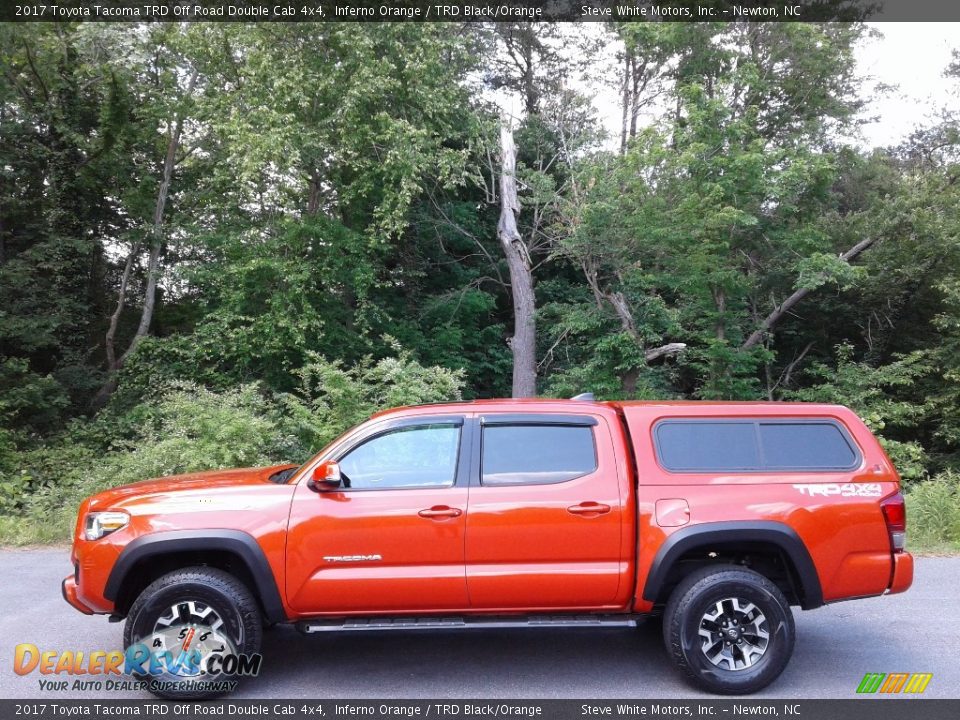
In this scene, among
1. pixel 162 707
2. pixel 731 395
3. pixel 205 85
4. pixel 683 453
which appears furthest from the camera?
pixel 205 85

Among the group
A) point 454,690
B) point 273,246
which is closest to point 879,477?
point 454,690

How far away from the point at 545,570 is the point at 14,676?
3.57m

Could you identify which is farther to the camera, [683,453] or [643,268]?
[643,268]

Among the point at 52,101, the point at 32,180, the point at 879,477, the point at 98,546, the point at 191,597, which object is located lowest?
the point at 191,597

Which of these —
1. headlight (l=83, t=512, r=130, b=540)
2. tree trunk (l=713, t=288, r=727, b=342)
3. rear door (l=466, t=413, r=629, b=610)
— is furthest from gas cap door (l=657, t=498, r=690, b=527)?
tree trunk (l=713, t=288, r=727, b=342)

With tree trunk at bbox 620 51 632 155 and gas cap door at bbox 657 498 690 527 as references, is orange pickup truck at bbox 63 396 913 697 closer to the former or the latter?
gas cap door at bbox 657 498 690 527

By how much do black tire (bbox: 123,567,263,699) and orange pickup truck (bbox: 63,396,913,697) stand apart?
11 mm

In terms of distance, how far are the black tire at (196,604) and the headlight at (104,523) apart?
1.49 feet

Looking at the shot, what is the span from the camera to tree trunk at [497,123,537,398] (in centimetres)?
1861

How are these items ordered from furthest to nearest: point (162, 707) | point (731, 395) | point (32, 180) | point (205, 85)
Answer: point (32, 180) → point (205, 85) → point (731, 395) → point (162, 707)

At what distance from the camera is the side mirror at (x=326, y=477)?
489 centimetres

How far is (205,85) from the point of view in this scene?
1864 cm

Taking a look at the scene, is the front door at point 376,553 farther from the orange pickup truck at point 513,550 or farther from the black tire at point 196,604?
the black tire at point 196,604

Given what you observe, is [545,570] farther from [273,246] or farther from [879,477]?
[273,246]
